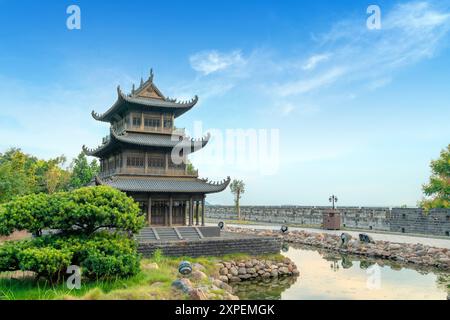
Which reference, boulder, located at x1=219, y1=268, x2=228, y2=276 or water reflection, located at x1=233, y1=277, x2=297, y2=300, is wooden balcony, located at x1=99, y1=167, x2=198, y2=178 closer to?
boulder, located at x1=219, y1=268, x2=228, y2=276

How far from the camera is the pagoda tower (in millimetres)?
28031

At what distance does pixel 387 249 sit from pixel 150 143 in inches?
820

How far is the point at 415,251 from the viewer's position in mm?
28156

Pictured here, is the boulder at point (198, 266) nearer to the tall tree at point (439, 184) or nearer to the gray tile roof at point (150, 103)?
the gray tile roof at point (150, 103)

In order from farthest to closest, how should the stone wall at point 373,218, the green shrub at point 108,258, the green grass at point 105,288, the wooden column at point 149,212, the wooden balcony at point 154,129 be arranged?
1. the stone wall at point 373,218
2. the wooden balcony at point 154,129
3. the wooden column at point 149,212
4. the green shrub at point 108,258
5. the green grass at point 105,288

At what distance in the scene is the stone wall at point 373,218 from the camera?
3697cm

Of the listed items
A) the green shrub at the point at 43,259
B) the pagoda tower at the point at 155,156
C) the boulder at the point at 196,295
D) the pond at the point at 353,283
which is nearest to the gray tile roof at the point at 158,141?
the pagoda tower at the point at 155,156

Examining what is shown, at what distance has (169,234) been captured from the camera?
26406 millimetres

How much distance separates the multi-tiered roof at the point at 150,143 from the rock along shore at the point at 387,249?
42.2ft

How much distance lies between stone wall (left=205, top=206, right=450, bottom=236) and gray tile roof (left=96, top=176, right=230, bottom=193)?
71.4 ft

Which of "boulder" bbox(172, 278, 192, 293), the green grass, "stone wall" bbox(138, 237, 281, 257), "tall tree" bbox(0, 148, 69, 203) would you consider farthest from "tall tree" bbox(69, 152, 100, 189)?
"boulder" bbox(172, 278, 192, 293)

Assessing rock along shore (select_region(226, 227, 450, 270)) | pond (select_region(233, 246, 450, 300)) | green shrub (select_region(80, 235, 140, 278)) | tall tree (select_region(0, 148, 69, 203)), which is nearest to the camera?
green shrub (select_region(80, 235, 140, 278))

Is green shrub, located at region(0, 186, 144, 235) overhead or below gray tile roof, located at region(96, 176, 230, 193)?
below

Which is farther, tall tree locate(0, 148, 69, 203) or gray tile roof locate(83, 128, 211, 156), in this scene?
tall tree locate(0, 148, 69, 203)
